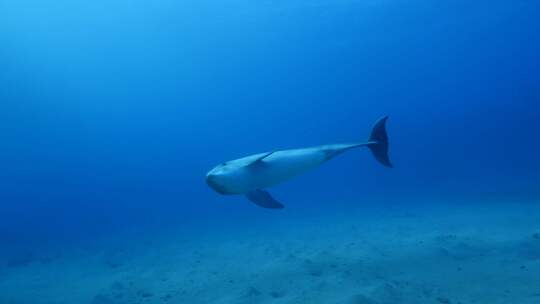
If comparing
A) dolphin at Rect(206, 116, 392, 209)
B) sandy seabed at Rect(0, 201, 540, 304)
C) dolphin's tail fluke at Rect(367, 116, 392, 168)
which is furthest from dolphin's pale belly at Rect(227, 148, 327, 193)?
sandy seabed at Rect(0, 201, 540, 304)

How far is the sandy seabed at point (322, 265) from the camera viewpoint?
641 cm

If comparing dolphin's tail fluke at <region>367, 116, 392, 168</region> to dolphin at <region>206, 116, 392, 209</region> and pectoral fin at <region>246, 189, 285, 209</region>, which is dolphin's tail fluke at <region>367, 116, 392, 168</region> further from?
pectoral fin at <region>246, 189, 285, 209</region>

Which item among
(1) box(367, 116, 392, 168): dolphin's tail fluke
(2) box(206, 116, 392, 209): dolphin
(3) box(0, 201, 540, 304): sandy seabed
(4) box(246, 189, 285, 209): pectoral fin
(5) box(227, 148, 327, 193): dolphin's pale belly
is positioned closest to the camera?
(2) box(206, 116, 392, 209): dolphin

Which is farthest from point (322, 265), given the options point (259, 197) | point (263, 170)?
point (263, 170)

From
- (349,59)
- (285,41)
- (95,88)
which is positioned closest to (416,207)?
(285,41)

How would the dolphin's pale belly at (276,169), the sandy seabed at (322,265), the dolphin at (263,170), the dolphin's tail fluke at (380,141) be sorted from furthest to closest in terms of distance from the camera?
the dolphin's tail fluke at (380,141), the sandy seabed at (322,265), the dolphin's pale belly at (276,169), the dolphin at (263,170)

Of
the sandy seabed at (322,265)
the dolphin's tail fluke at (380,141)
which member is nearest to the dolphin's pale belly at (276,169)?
the dolphin's tail fluke at (380,141)

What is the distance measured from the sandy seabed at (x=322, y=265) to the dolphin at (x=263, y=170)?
2.12 meters

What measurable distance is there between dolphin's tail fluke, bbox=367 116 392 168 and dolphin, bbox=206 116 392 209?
104 cm

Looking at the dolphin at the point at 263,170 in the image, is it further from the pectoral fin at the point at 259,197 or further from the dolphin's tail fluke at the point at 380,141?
the dolphin's tail fluke at the point at 380,141

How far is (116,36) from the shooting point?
170ft

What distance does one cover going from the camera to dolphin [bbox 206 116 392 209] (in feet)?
14.7

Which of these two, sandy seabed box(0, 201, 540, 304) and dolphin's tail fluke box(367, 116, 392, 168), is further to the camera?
dolphin's tail fluke box(367, 116, 392, 168)

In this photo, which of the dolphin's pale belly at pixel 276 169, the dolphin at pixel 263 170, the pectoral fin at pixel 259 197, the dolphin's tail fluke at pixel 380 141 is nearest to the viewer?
the dolphin at pixel 263 170
